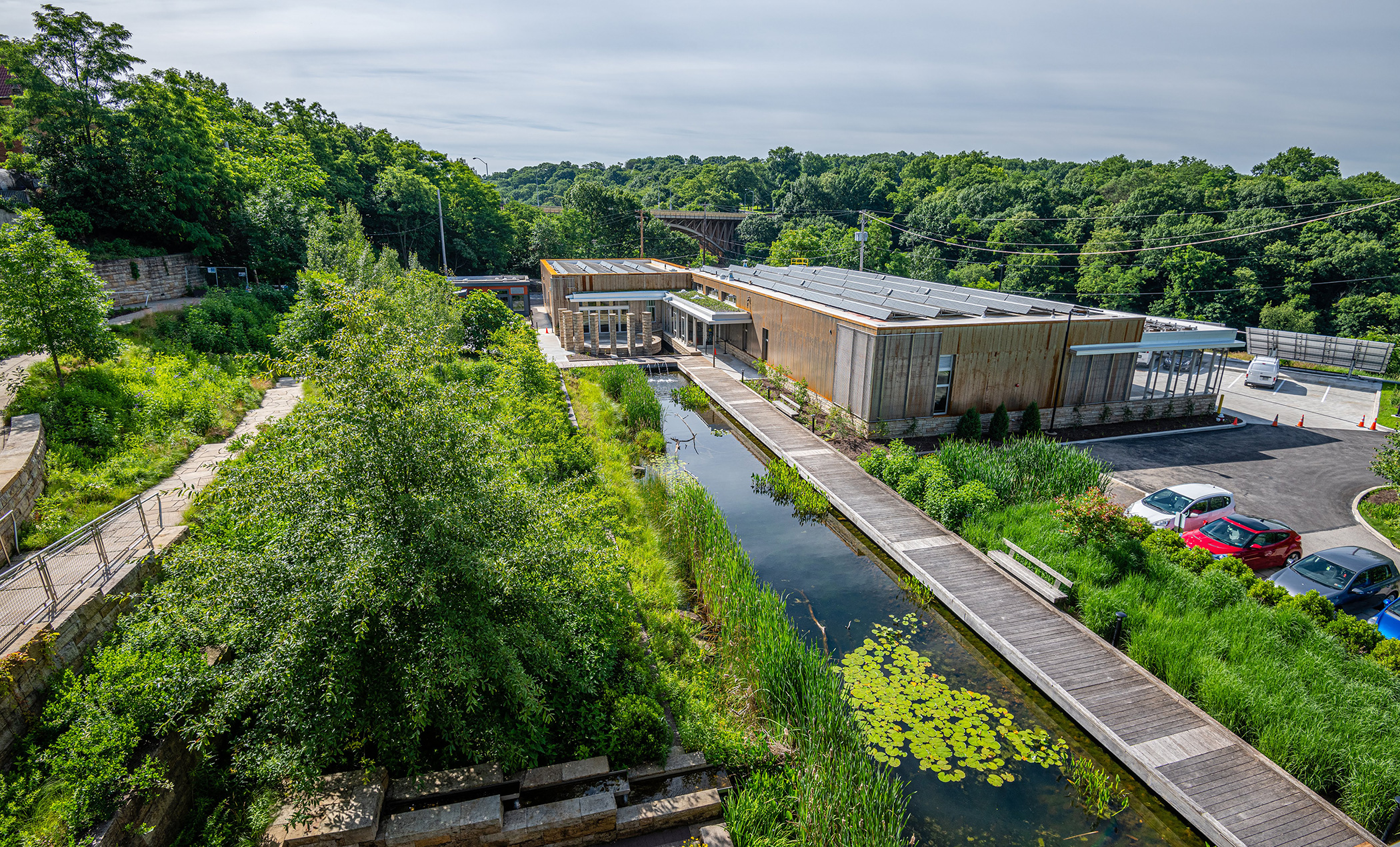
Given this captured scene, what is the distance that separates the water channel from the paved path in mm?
9930

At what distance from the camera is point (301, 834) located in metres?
6.66

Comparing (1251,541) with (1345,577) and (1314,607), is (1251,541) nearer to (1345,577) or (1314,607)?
(1345,577)

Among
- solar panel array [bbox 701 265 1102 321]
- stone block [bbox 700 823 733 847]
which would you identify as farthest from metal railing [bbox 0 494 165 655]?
solar panel array [bbox 701 265 1102 321]

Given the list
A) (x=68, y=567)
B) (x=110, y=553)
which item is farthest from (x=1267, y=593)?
(x=68, y=567)

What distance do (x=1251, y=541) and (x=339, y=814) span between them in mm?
16143

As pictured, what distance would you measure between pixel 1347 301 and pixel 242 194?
59396mm

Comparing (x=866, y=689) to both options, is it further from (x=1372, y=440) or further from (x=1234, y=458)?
(x=1372, y=440)

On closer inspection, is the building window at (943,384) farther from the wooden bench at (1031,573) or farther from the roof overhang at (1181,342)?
the wooden bench at (1031,573)

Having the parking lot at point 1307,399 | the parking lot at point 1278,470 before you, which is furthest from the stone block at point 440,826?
the parking lot at point 1307,399

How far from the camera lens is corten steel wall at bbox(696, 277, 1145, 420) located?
19.6 metres

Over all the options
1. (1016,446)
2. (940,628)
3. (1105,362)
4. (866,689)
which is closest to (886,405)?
(1016,446)

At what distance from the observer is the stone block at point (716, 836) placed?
7.06 meters

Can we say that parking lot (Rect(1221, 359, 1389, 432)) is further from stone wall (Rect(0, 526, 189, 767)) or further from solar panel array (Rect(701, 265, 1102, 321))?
stone wall (Rect(0, 526, 189, 767))

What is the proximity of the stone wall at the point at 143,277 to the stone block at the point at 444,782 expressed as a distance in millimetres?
22081
